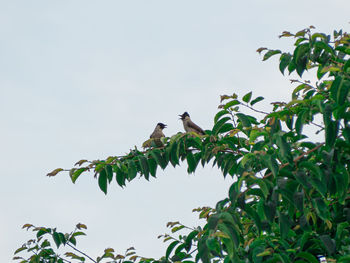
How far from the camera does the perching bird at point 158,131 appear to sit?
991 centimetres

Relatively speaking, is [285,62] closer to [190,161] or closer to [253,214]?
[190,161]

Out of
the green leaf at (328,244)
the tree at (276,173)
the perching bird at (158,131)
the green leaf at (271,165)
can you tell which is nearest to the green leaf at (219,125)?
the tree at (276,173)

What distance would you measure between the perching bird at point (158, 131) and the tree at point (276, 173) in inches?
188

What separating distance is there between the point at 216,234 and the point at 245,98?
166 cm

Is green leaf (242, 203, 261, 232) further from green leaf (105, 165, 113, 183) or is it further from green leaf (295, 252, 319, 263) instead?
green leaf (105, 165, 113, 183)

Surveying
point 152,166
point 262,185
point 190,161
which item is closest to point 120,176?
point 152,166

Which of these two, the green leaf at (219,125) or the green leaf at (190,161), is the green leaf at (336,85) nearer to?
the green leaf at (219,125)

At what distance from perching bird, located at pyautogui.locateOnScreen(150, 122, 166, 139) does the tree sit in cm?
476

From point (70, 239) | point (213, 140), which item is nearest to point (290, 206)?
point (213, 140)

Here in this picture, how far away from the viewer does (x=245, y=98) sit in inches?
177

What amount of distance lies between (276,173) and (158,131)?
6.76 meters

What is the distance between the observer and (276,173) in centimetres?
343

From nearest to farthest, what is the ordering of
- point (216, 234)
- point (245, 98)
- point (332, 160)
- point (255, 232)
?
point (216, 234), point (332, 160), point (245, 98), point (255, 232)

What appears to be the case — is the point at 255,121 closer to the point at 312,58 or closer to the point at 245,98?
the point at 245,98
